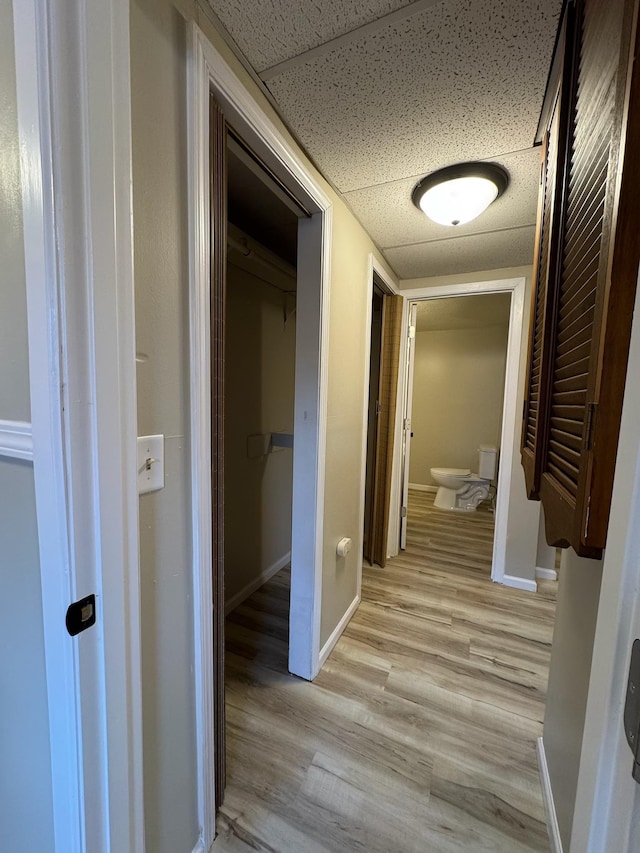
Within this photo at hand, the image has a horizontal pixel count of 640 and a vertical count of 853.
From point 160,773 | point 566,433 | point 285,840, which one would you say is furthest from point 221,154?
point 285,840

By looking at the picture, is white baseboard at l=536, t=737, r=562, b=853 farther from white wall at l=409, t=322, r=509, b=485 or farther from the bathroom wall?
white wall at l=409, t=322, r=509, b=485

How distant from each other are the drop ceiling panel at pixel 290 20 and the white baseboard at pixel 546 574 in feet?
10.8

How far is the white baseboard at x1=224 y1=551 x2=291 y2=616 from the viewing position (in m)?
2.23

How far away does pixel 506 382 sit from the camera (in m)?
2.55

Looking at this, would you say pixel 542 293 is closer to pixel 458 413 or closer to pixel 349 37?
pixel 349 37

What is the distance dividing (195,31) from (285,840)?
225 centimetres

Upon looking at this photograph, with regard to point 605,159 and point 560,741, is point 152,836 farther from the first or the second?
point 605,159

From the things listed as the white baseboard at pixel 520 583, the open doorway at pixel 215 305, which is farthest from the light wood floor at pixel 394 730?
the open doorway at pixel 215 305

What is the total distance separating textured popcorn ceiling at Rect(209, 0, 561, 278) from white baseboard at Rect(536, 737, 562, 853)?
2.24m

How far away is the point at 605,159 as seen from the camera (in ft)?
1.82

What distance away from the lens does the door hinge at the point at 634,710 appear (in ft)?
1.07

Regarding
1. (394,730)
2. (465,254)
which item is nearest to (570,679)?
(394,730)

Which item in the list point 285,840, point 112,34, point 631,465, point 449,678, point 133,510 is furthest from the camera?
point 449,678

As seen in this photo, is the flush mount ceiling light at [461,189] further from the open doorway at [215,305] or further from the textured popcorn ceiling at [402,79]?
the open doorway at [215,305]
